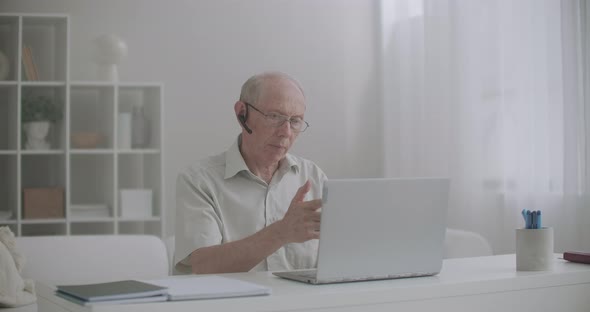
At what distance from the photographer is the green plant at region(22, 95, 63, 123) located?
4.16m

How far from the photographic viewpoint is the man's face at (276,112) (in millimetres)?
2395

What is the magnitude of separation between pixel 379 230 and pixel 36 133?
2996mm

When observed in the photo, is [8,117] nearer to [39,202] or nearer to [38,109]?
[38,109]

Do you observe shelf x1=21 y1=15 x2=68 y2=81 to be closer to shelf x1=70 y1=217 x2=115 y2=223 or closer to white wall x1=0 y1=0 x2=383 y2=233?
white wall x1=0 y1=0 x2=383 y2=233

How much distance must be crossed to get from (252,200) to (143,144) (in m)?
2.09

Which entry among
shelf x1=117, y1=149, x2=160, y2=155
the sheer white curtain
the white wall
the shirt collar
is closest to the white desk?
the shirt collar

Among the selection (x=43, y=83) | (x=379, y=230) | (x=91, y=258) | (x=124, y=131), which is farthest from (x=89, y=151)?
(x=379, y=230)

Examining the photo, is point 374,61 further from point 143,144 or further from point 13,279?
point 13,279

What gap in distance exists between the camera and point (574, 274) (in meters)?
1.80

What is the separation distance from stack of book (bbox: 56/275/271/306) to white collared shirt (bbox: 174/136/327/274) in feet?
2.47

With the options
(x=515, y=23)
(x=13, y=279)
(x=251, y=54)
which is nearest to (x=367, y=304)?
(x=13, y=279)

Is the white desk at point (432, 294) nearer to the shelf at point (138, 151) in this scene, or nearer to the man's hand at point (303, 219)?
the man's hand at point (303, 219)

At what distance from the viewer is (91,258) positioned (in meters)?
2.92

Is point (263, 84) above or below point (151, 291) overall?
above
